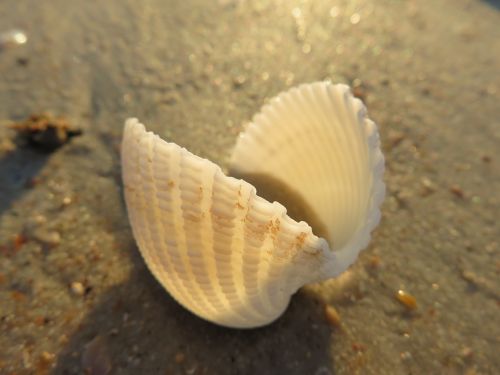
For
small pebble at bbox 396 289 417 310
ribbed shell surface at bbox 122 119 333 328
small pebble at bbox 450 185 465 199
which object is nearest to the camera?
ribbed shell surface at bbox 122 119 333 328

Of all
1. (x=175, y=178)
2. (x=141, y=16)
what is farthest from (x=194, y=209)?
(x=141, y=16)

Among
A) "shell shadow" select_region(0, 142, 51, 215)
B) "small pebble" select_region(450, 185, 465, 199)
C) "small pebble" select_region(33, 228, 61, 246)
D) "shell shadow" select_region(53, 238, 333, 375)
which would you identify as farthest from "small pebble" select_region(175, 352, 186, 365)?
"small pebble" select_region(450, 185, 465, 199)

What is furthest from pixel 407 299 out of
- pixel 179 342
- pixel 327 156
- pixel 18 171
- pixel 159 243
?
pixel 18 171

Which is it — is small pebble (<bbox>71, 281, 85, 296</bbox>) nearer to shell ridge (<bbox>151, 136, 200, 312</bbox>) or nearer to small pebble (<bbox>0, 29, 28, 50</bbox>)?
shell ridge (<bbox>151, 136, 200, 312</bbox>)

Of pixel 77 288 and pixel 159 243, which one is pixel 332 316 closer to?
pixel 159 243

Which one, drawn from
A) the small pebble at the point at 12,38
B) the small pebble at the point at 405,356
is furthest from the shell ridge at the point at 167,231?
the small pebble at the point at 12,38

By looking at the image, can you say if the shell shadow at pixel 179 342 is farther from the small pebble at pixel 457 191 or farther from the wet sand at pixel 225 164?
the small pebble at pixel 457 191
